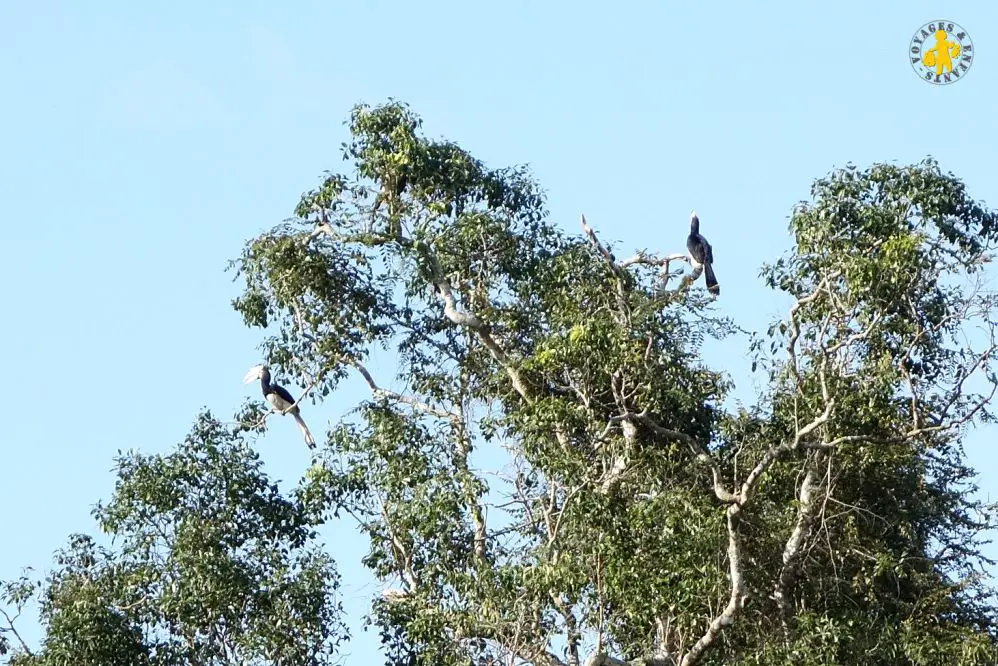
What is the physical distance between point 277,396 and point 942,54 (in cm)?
648

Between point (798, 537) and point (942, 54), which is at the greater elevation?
point (942, 54)

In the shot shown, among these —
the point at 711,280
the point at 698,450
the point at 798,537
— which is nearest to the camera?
the point at 798,537

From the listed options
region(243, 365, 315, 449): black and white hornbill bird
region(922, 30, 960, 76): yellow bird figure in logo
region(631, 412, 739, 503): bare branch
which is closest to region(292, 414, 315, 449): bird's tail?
region(243, 365, 315, 449): black and white hornbill bird

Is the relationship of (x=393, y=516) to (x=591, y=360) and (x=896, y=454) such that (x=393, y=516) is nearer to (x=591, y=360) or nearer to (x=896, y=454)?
(x=591, y=360)

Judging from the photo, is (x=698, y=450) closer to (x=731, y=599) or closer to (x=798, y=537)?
(x=798, y=537)

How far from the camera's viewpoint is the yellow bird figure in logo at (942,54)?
17953 mm

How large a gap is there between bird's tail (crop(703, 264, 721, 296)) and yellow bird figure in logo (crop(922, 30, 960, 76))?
3007 mm

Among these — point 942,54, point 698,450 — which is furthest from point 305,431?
point 942,54

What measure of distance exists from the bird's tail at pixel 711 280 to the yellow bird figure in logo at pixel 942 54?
118 inches

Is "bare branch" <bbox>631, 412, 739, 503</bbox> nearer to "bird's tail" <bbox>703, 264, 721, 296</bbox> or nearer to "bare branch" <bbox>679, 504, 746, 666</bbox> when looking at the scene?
"bare branch" <bbox>679, 504, 746, 666</bbox>

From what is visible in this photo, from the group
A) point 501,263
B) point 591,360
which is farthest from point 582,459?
point 501,263

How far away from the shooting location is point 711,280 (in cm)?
1659

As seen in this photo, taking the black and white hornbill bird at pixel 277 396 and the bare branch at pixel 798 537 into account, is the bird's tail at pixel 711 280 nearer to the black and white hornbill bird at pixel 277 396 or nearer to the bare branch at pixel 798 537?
the bare branch at pixel 798 537

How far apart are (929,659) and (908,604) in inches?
33.6
